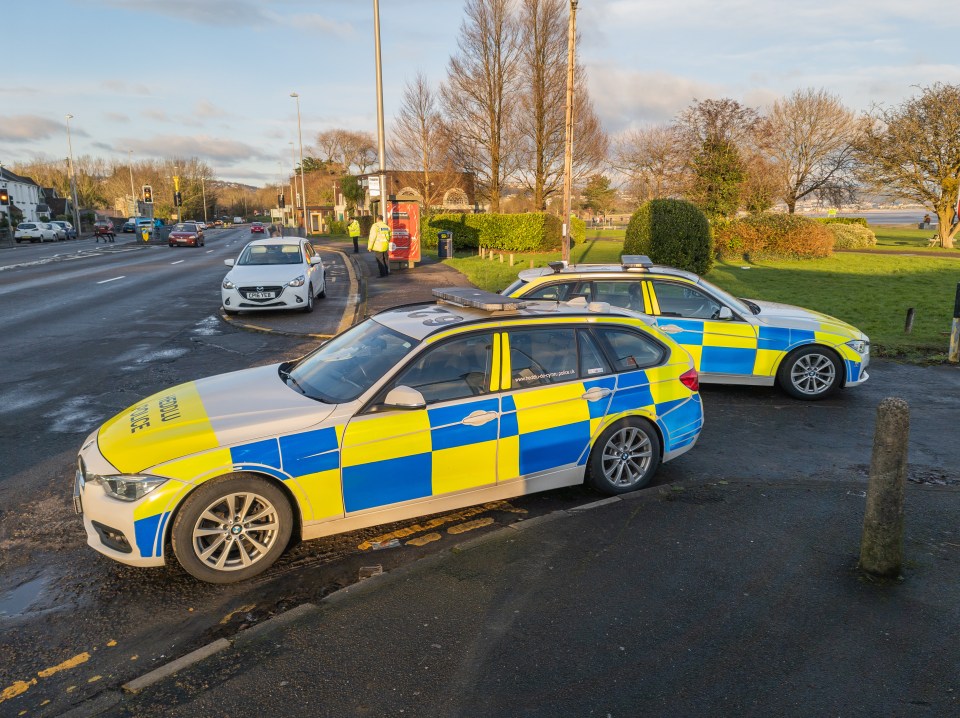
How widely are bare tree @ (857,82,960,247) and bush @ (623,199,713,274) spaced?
19922 mm

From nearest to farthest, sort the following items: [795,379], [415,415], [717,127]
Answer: [415,415], [795,379], [717,127]

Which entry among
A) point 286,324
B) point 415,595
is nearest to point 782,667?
point 415,595

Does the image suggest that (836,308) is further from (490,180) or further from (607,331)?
(490,180)

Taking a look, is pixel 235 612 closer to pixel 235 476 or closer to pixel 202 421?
pixel 235 476

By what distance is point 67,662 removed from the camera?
3328 mm

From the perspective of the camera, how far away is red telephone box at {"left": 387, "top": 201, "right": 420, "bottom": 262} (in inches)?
942

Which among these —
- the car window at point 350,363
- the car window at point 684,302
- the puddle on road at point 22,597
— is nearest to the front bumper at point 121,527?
the puddle on road at point 22,597

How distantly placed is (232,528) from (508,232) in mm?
30868

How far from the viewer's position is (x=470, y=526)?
15.9 ft

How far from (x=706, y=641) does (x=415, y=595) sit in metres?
1.56

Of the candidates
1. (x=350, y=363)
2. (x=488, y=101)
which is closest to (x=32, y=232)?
(x=488, y=101)

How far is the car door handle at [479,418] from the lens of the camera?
180 inches

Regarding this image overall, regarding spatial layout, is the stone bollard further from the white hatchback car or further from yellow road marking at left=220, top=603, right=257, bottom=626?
the white hatchback car

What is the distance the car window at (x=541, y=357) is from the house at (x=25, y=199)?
8319cm
